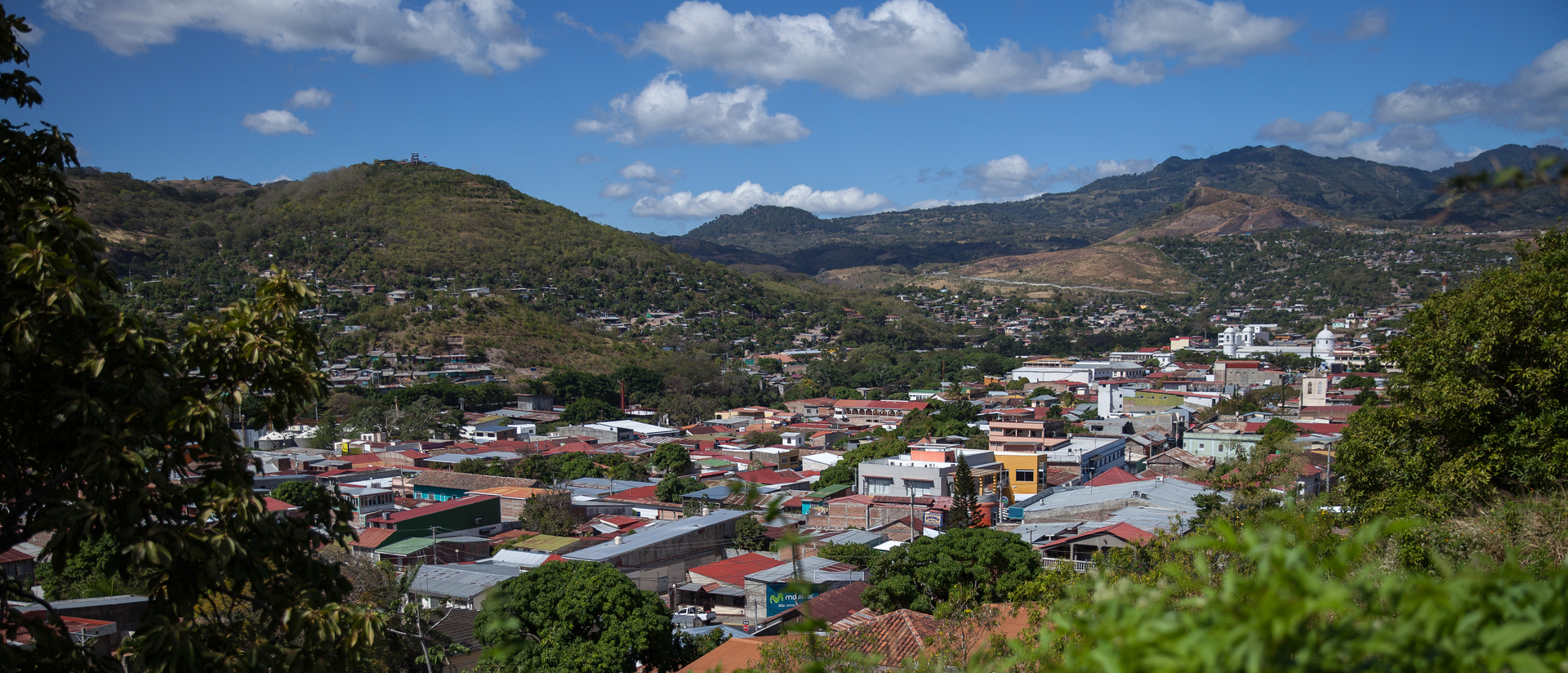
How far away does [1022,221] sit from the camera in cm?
19325

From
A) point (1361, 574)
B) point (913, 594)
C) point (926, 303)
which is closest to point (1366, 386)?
point (913, 594)

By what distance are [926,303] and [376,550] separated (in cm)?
6732

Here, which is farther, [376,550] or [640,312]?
[640,312]

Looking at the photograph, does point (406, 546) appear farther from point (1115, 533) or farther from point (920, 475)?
point (1115, 533)

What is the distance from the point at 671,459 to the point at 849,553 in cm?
983

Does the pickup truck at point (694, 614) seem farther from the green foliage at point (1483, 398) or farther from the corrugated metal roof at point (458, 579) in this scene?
the green foliage at point (1483, 398)

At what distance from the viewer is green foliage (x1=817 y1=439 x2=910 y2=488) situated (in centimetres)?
2083

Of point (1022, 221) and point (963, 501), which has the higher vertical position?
point (1022, 221)

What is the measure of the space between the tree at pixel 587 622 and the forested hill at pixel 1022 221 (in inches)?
4457

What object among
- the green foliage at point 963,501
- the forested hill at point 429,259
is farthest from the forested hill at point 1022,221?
the green foliage at point 963,501

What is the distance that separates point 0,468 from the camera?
91.6 inches

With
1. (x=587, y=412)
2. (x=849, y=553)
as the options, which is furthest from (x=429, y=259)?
(x=849, y=553)

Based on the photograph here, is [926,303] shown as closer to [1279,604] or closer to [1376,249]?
[1376,249]

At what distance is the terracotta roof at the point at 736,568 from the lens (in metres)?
12.7
